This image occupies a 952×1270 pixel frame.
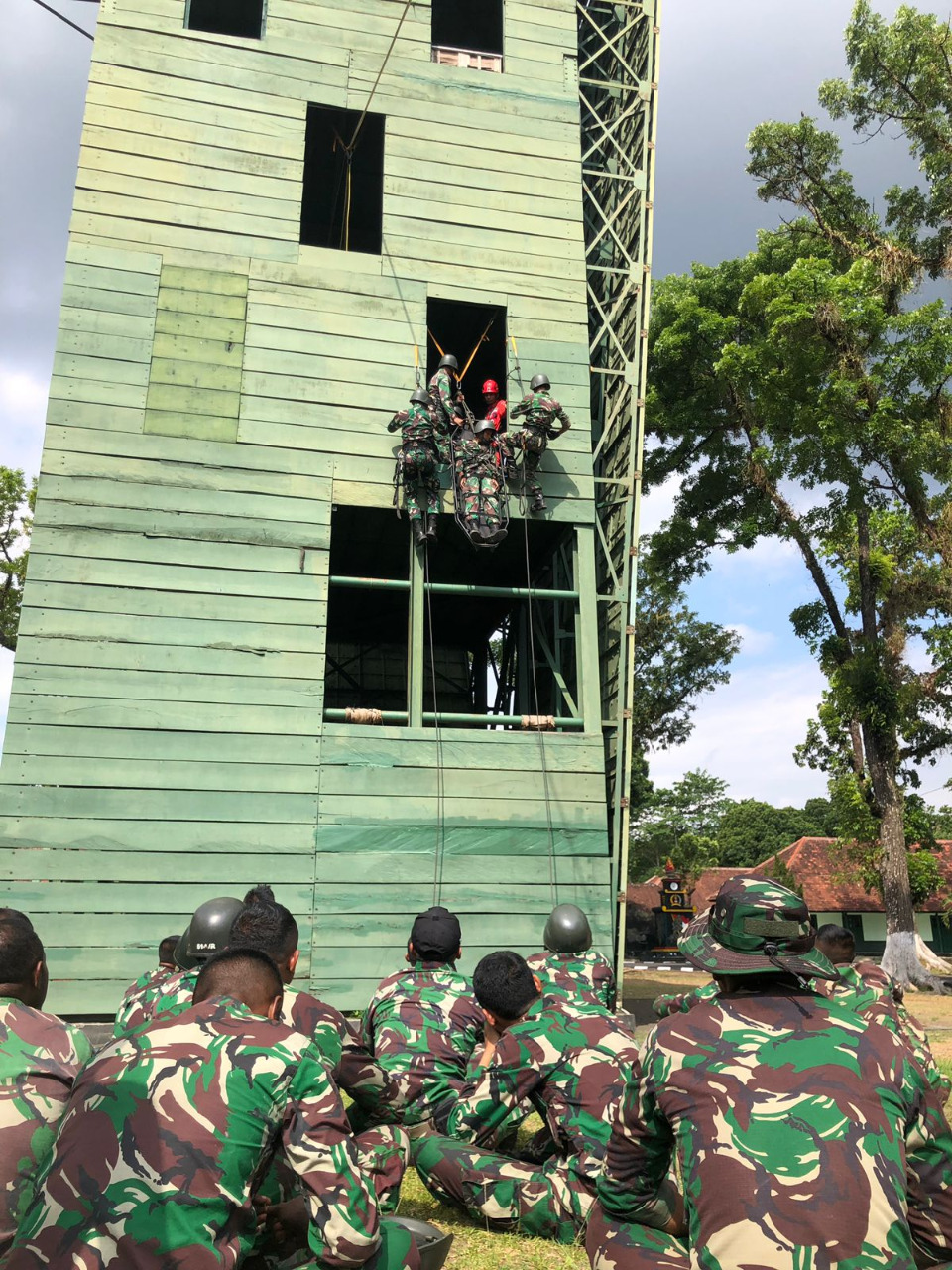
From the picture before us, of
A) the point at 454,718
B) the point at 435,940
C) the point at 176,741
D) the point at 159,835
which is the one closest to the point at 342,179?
the point at 454,718

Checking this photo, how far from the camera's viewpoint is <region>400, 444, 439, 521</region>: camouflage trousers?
10.4 m

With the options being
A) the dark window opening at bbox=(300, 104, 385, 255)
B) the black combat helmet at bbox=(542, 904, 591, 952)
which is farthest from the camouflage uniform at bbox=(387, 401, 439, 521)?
the black combat helmet at bbox=(542, 904, 591, 952)

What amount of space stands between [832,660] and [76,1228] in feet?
67.4

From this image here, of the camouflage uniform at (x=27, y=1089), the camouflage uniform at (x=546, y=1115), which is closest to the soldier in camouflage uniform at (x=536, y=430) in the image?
the camouflage uniform at (x=546, y=1115)

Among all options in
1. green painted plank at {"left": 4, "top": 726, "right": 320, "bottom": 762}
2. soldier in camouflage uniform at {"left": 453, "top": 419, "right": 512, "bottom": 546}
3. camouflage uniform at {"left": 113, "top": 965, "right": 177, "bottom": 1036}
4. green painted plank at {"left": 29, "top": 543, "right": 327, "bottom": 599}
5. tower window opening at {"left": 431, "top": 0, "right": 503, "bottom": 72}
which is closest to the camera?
camouflage uniform at {"left": 113, "top": 965, "right": 177, "bottom": 1036}

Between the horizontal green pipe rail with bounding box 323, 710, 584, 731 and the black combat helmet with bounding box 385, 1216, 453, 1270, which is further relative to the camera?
the horizontal green pipe rail with bounding box 323, 710, 584, 731

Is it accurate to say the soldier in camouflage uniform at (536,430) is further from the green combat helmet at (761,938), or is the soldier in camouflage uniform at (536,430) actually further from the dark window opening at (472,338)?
the green combat helmet at (761,938)

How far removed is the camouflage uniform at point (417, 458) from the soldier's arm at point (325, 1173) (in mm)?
8407

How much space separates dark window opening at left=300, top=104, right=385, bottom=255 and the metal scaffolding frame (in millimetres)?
3229

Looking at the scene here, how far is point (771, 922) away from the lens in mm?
2740

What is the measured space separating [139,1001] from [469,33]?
50.5 ft

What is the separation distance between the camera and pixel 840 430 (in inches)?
730

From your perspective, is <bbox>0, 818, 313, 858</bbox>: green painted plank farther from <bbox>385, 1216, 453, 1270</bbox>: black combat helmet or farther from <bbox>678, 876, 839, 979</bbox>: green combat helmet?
<bbox>678, 876, 839, 979</bbox>: green combat helmet

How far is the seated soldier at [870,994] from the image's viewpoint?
3.70 meters
